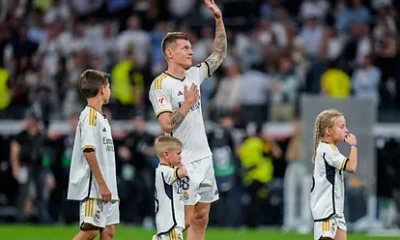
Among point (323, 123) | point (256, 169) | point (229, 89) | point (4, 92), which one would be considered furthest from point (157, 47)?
point (323, 123)

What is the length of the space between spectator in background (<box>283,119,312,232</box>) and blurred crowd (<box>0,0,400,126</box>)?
109 cm

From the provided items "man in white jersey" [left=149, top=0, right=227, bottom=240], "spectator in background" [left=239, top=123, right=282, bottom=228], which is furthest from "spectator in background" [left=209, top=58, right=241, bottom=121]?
"man in white jersey" [left=149, top=0, right=227, bottom=240]

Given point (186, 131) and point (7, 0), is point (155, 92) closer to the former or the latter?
point (186, 131)

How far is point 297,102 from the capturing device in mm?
23672

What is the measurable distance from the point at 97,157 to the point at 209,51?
12714 mm

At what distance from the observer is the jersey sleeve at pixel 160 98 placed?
12781 millimetres

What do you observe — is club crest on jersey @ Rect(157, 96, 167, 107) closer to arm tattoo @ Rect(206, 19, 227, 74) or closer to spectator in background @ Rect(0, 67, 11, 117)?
arm tattoo @ Rect(206, 19, 227, 74)

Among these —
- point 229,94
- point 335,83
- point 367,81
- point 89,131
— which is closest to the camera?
point 89,131

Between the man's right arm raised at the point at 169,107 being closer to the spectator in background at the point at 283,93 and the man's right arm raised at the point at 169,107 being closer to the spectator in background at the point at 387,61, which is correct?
the spectator in background at the point at 283,93

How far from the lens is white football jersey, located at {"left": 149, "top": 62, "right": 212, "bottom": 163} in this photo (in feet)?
42.4

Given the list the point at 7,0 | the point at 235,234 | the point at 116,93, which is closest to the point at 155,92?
the point at 235,234

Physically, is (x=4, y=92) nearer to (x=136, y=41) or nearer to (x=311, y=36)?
(x=136, y=41)

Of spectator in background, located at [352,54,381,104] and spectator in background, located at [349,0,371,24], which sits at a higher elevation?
spectator in background, located at [349,0,371,24]

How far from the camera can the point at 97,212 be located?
41.9ft
